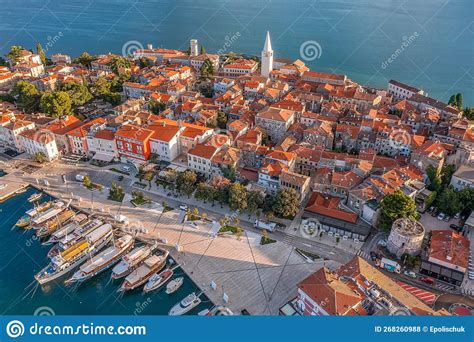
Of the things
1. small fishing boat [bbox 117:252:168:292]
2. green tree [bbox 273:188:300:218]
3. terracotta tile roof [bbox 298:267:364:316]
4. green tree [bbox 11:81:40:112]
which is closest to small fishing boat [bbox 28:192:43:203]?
small fishing boat [bbox 117:252:168:292]

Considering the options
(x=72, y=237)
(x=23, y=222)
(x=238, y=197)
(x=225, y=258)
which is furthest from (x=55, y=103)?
(x=225, y=258)

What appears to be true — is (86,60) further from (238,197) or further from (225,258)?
(225,258)

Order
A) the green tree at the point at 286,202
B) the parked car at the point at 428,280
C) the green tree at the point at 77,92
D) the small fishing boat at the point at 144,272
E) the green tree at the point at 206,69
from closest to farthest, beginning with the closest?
the parked car at the point at 428,280 → the small fishing boat at the point at 144,272 → the green tree at the point at 286,202 → the green tree at the point at 77,92 → the green tree at the point at 206,69

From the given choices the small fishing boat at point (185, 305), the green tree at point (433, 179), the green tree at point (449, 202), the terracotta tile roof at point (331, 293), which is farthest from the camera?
the green tree at point (433, 179)

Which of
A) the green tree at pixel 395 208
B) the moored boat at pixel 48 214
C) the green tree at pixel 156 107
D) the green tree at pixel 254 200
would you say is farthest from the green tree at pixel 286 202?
the green tree at pixel 156 107

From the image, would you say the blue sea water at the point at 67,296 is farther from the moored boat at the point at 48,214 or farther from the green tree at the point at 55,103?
the green tree at the point at 55,103

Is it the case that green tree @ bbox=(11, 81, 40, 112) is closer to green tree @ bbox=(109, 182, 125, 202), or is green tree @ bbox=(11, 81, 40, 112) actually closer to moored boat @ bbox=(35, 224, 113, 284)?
green tree @ bbox=(109, 182, 125, 202)

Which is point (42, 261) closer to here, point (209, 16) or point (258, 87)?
point (258, 87)
